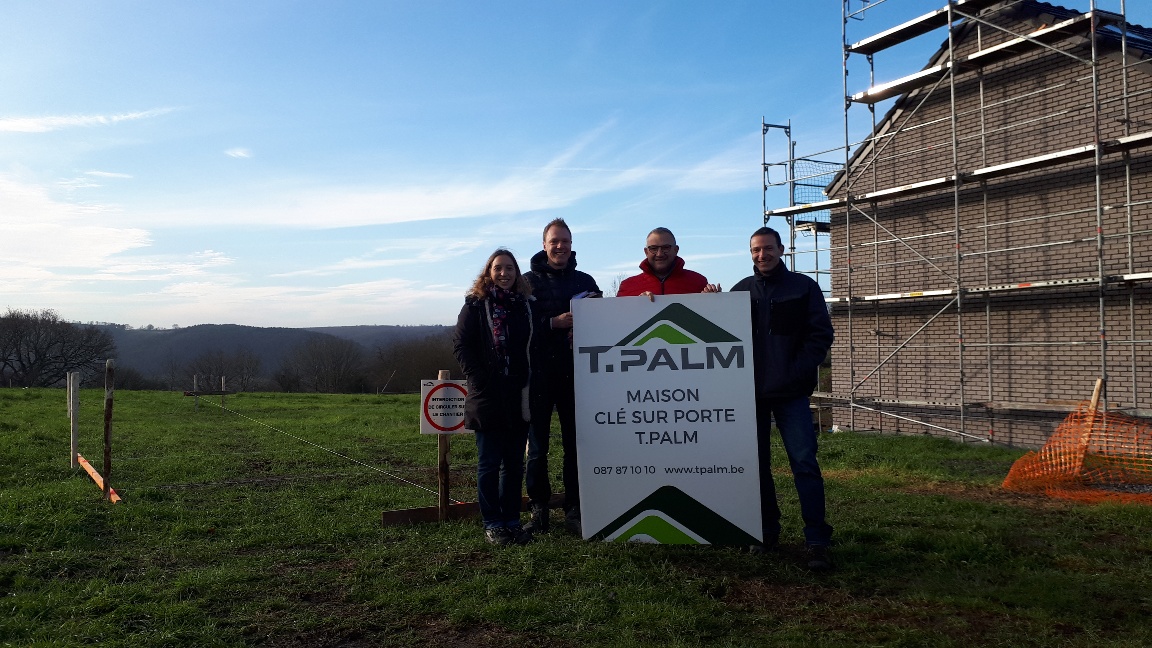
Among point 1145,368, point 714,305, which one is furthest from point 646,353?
point 1145,368

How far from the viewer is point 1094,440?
9.71 meters

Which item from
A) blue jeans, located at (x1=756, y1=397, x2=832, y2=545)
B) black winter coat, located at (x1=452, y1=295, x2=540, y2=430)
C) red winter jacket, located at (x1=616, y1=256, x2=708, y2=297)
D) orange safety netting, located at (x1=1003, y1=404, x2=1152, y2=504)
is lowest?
orange safety netting, located at (x1=1003, y1=404, x2=1152, y2=504)

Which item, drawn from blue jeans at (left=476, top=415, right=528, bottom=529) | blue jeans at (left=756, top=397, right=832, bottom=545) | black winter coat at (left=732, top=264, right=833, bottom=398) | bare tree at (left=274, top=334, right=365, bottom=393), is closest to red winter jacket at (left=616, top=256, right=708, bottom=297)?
black winter coat at (left=732, top=264, right=833, bottom=398)

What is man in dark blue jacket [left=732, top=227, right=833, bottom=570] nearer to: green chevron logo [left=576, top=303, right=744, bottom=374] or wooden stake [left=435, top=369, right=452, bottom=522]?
green chevron logo [left=576, top=303, right=744, bottom=374]

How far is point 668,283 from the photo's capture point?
539 centimetres

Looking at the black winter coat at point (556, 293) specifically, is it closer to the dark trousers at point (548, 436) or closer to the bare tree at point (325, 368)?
the dark trousers at point (548, 436)

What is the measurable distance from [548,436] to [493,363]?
2.43ft

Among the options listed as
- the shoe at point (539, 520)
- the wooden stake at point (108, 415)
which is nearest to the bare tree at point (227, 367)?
the wooden stake at point (108, 415)

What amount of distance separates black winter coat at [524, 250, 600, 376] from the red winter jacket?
0.36 meters

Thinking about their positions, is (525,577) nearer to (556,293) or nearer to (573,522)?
(573,522)

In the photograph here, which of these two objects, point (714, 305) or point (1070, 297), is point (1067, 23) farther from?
point (714, 305)

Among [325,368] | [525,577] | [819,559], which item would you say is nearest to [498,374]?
[525,577]

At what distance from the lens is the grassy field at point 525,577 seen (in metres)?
3.76

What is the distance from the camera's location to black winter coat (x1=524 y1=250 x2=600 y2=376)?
18.1 feet
